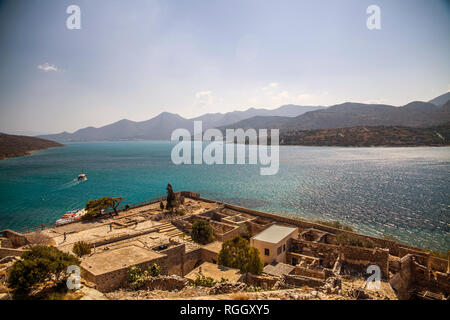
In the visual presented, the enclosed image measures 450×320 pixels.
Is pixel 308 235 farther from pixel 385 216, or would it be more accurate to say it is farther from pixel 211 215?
pixel 385 216

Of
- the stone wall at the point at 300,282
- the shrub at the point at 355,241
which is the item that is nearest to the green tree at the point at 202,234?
the stone wall at the point at 300,282

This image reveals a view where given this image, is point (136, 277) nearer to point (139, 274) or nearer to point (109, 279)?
point (139, 274)

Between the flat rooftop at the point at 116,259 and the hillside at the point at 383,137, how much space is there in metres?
166

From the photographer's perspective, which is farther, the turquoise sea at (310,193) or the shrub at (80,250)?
the turquoise sea at (310,193)

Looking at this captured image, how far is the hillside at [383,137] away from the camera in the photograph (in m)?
137

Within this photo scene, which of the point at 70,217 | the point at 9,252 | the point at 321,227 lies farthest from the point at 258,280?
the point at 70,217

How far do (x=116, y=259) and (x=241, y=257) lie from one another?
8.87 meters

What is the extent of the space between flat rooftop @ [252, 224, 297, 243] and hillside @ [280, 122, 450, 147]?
151 metres

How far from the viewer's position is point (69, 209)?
164ft

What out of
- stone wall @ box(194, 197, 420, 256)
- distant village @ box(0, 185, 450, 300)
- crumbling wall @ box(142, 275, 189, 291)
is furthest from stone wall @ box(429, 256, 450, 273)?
crumbling wall @ box(142, 275, 189, 291)

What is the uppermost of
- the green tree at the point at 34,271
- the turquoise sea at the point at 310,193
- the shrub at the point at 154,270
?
the green tree at the point at 34,271

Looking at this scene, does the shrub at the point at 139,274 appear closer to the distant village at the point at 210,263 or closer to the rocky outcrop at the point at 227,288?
the distant village at the point at 210,263

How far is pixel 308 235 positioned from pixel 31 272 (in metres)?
24.8
